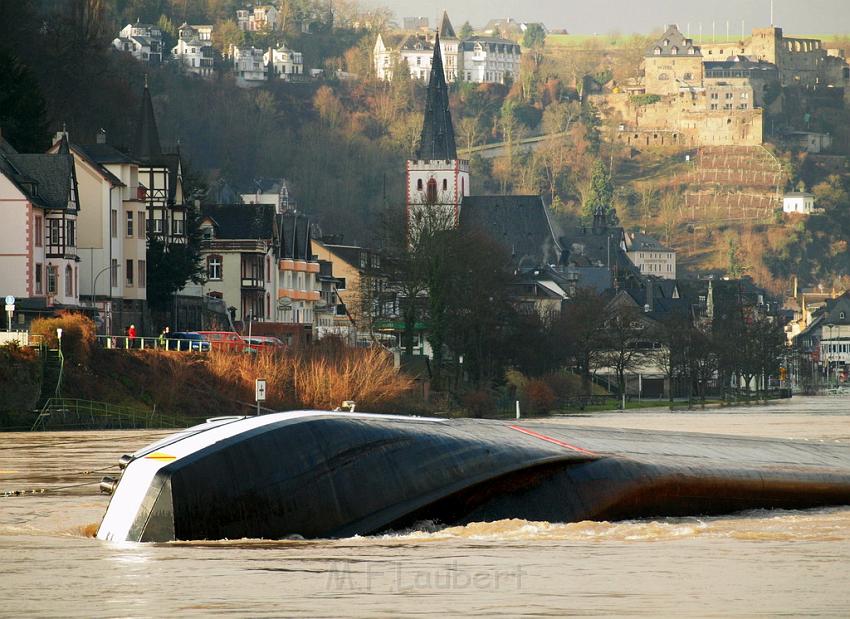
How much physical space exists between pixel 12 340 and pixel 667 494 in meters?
50.5

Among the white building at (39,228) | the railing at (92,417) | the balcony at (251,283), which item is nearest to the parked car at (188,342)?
the white building at (39,228)

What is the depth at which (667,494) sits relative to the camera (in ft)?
86.2

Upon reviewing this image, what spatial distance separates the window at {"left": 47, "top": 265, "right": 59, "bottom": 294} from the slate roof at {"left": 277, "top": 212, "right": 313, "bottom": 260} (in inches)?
1491

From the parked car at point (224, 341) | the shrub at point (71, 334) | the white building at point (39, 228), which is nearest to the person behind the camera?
the shrub at point (71, 334)

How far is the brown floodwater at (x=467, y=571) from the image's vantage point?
66.9 ft

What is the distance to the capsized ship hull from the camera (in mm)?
23297

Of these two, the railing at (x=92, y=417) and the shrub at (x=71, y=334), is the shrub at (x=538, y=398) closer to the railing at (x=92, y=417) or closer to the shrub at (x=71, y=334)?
the railing at (x=92, y=417)

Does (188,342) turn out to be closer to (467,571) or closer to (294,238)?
(294,238)

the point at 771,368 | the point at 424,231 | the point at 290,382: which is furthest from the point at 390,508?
the point at 771,368

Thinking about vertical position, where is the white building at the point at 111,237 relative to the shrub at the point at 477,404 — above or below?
above

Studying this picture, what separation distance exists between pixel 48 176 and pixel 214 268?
31280mm

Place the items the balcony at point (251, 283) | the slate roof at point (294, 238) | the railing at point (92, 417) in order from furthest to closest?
the slate roof at point (294, 238) → the balcony at point (251, 283) → the railing at point (92, 417)

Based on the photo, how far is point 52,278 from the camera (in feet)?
294

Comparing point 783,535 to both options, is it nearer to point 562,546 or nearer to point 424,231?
point 562,546
